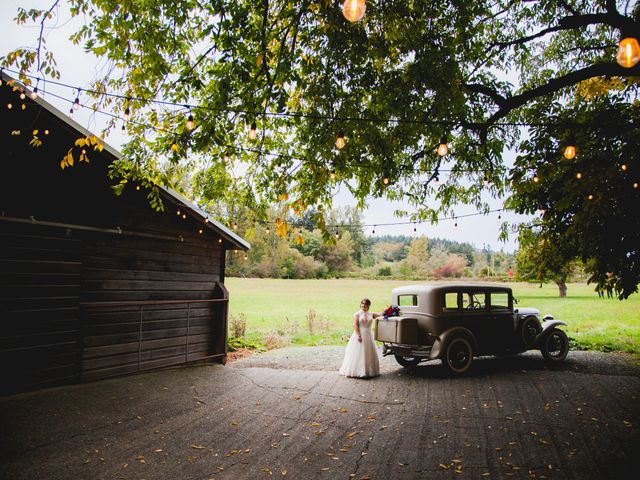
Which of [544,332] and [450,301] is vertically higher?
[450,301]

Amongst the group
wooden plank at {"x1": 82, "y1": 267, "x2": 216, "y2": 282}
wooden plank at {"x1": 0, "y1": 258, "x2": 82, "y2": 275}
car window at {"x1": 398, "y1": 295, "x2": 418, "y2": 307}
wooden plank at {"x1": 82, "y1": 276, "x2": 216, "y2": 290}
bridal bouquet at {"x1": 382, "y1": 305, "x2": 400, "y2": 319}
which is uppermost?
wooden plank at {"x1": 0, "y1": 258, "x2": 82, "y2": 275}

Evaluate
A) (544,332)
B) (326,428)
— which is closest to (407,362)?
(544,332)

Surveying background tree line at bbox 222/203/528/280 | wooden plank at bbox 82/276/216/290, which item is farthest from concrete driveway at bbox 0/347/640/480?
background tree line at bbox 222/203/528/280

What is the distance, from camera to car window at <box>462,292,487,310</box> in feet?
28.6

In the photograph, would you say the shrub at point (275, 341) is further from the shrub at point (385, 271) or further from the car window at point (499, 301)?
the shrub at point (385, 271)

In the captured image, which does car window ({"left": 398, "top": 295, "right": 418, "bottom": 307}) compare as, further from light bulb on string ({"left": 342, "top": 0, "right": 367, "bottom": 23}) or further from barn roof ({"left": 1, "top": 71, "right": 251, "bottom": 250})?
light bulb on string ({"left": 342, "top": 0, "right": 367, "bottom": 23})

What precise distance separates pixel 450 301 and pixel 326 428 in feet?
15.3

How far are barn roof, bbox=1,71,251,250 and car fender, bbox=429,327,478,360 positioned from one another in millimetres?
5524

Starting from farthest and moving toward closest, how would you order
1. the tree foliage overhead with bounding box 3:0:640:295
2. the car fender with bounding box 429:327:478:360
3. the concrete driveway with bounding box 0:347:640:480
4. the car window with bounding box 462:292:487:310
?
the car window with bounding box 462:292:487:310
the car fender with bounding box 429:327:478:360
the tree foliage overhead with bounding box 3:0:640:295
the concrete driveway with bounding box 0:347:640:480

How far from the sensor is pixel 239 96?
5.15 meters

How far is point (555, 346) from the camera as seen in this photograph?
9.59 m

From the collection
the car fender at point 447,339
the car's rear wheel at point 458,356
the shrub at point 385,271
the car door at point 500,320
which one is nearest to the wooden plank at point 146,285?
the car fender at point 447,339

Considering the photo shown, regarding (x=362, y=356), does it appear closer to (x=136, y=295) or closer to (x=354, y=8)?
(x=136, y=295)

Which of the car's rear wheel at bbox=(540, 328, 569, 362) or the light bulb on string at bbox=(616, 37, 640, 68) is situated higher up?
the light bulb on string at bbox=(616, 37, 640, 68)
